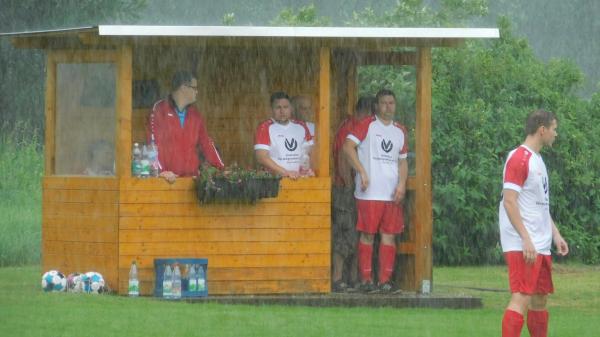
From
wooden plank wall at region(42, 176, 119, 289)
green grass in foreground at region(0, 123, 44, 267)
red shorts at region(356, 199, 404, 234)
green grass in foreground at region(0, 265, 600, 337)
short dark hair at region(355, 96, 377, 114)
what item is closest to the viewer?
green grass in foreground at region(0, 265, 600, 337)

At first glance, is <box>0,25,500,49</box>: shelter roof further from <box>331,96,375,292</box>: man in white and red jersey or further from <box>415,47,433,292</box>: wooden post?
<box>331,96,375,292</box>: man in white and red jersey

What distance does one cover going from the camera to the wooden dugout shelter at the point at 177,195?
573 inches

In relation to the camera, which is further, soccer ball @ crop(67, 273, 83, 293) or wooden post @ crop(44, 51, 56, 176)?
wooden post @ crop(44, 51, 56, 176)

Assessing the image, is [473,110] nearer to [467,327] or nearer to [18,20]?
[467,327]

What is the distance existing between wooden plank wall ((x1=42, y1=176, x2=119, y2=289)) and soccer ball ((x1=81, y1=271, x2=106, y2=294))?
0.48 feet

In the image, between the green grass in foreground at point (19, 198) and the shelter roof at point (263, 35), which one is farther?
the green grass in foreground at point (19, 198)

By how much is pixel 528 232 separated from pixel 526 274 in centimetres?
31

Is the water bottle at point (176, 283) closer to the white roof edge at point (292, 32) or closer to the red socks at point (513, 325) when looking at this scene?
the white roof edge at point (292, 32)

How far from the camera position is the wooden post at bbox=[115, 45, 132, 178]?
1459 cm

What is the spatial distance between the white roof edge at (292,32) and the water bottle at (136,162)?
127cm

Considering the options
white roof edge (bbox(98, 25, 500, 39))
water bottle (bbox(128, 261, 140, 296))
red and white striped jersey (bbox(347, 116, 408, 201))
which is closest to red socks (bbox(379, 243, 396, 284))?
red and white striped jersey (bbox(347, 116, 408, 201))

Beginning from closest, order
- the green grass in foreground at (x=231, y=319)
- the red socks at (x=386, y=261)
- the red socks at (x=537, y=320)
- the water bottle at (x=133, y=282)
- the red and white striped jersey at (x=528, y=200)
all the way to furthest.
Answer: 1. the red and white striped jersey at (x=528, y=200)
2. the red socks at (x=537, y=320)
3. the green grass in foreground at (x=231, y=319)
4. the water bottle at (x=133, y=282)
5. the red socks at (x=386, y=261)

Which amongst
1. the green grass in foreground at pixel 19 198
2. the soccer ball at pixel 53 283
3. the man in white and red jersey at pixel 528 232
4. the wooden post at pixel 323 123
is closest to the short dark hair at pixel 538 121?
the man in white and red jersey at pixel 528 232

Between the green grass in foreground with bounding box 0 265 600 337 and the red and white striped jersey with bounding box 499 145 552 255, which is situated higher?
the red and white striped jersey with bounding box 499 145 552 255
